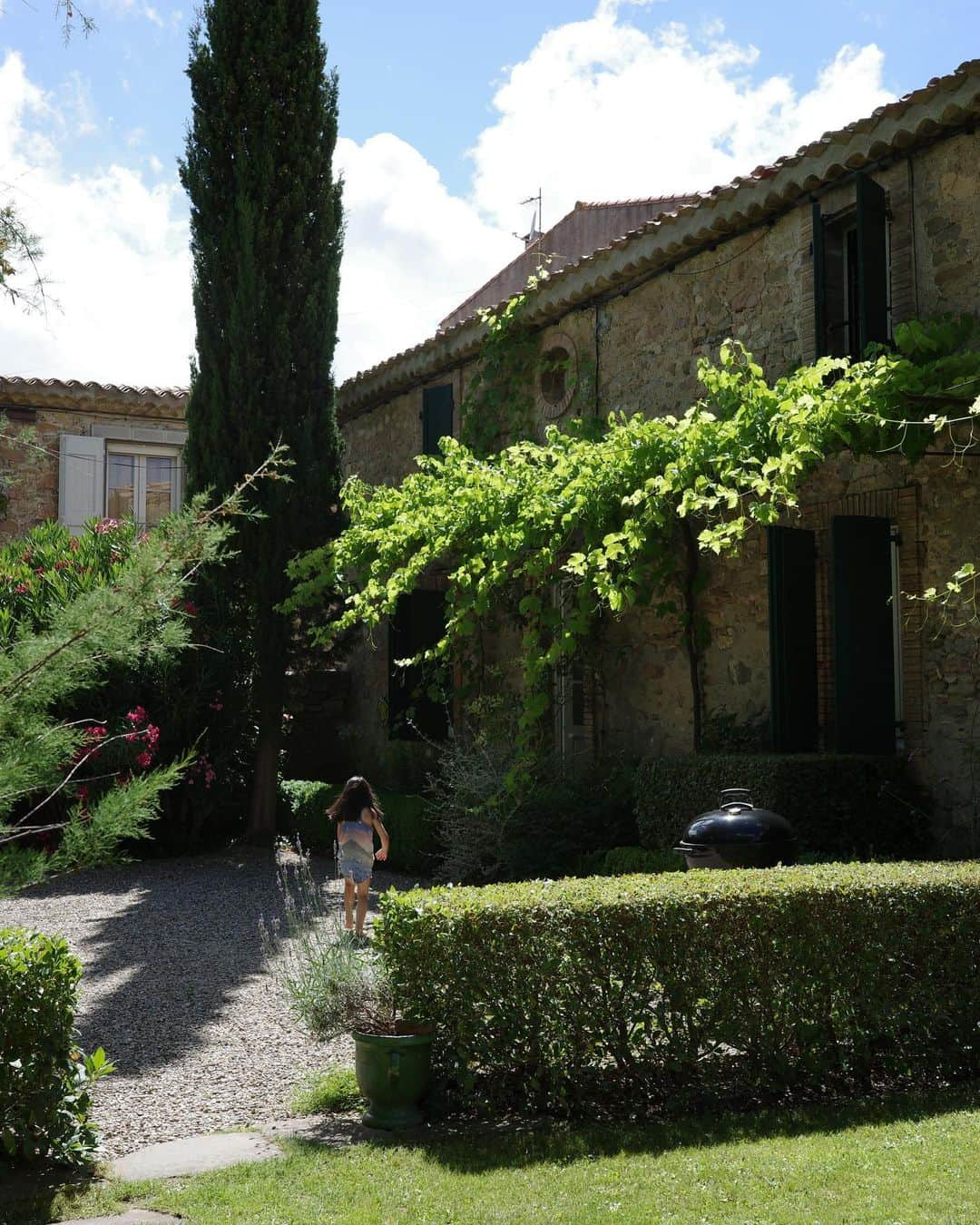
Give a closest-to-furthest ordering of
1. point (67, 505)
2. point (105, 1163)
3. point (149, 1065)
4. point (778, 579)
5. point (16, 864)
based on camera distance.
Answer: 1. point (16, 864)
2. point (105, 1163)
3. point (149, 1065)
4. point (778, 579)
5. point (67, 505)

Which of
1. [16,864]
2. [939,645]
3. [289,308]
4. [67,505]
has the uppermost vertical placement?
[289,308]

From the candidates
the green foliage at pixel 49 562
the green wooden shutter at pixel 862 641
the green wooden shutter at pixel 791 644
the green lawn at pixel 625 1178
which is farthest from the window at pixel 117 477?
the green lawn at pixel 625 1178

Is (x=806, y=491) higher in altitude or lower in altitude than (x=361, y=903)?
higher

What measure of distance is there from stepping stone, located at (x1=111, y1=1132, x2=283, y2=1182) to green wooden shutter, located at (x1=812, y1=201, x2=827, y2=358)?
664cm

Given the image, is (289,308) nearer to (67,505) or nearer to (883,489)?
(67,505)

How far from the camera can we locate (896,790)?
820 centimetres

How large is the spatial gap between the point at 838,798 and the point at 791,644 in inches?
47.4

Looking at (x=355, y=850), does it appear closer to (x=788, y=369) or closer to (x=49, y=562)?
(x=788, y=369)

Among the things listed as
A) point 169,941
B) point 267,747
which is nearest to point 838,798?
point 169,941

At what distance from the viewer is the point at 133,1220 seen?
12.7 ft

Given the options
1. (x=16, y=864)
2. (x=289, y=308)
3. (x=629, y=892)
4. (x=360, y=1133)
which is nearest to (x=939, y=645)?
(x=629, y=892)

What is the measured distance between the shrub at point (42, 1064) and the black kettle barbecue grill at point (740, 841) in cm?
306

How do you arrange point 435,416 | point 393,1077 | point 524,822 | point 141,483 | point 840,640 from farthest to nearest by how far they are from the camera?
point 141,483, point 435,416, point 524,822, point 840,640, point 393,1077

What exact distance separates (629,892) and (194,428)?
908 centimetres
